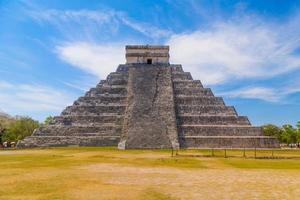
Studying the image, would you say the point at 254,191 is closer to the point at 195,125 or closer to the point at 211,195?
the point at 211,195

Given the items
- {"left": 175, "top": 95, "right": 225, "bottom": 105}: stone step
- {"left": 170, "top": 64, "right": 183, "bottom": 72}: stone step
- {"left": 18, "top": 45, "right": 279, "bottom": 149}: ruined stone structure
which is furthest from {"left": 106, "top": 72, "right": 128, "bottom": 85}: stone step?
{"left": 175, "top": 95, "right": 225, "bottom": 105}: stone step

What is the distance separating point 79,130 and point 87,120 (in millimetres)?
1816

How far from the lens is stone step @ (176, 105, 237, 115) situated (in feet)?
138

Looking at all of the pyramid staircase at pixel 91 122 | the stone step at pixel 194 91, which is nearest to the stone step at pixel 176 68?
the stone step at pixel 194 91

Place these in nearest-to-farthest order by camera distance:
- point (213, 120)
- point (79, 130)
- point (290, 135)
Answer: point (79, 130) → point (213, 120) → point (290, 135)

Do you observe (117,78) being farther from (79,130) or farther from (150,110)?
(79,130)

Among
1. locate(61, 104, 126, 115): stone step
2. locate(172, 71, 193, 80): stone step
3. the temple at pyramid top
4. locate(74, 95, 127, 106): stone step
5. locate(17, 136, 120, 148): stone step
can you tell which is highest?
the temple at pyramid top

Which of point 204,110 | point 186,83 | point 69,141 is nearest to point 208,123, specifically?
point 204,110

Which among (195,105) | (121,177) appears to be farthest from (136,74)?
(121,177)

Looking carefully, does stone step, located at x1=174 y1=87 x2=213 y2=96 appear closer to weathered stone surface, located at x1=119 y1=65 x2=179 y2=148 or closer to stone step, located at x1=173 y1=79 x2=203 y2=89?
stone step, located at x1=173 y1=79 x2=203 y2=89

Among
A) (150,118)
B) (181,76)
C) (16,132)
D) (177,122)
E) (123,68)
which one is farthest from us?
(16,132)

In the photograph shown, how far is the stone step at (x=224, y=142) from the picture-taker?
38000mm

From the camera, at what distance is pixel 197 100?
43.4m

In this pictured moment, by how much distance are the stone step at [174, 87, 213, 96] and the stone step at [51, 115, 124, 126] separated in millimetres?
7915
